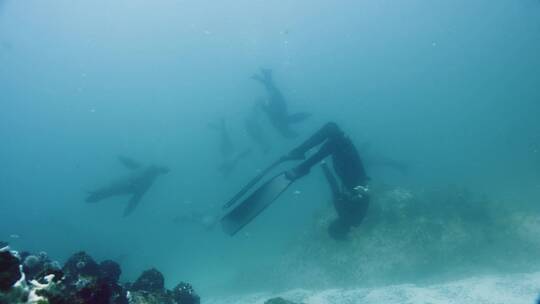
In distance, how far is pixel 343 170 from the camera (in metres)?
13.7

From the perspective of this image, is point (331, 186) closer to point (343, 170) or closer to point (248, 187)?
point (343, 170)

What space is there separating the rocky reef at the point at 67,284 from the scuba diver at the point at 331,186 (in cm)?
400

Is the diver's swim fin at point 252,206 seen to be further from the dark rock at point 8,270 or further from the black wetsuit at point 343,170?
the dark rock at point 8,270

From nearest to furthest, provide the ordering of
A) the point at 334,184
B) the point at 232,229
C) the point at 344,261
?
1. the point at 232,229
2. the point at 334,184
3. the point at 344,261

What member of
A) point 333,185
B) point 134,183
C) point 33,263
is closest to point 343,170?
point 333,185

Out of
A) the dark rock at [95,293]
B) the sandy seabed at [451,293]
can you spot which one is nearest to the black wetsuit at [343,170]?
the sandy seabed at [451,293]

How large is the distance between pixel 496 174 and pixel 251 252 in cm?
3013

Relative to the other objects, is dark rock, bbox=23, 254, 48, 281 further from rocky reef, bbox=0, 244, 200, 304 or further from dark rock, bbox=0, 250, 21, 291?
dark rock, bbox=0, 250, 21, 291

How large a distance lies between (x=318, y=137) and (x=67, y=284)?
10.4m

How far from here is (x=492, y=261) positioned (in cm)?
1702

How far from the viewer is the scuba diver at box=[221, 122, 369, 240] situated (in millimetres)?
12578

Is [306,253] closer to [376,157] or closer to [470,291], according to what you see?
[470,291]

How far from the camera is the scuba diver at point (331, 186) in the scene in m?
12.6

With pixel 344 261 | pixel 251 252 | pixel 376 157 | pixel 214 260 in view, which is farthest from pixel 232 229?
pixel 214 260
